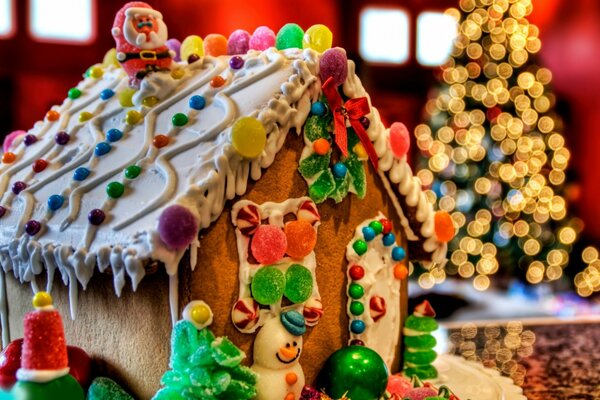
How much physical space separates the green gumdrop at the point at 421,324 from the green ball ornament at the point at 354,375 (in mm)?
429

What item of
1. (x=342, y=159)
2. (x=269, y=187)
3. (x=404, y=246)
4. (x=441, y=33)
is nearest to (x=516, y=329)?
(x=404, y=246)

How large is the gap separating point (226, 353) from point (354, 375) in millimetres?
434

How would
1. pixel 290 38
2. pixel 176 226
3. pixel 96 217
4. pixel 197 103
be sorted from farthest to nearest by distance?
pixel 290 38 < pixel 197 103 < pixel 96 217 < pixel 176 226

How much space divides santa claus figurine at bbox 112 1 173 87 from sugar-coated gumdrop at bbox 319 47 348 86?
0.54 meters

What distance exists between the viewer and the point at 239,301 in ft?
6.36

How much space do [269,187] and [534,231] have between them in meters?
4.39

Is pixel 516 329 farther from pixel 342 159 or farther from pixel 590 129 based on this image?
pixel 590 129

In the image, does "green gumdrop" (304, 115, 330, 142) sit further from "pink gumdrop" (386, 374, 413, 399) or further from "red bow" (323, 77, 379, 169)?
"pink gumdrop" (386, 374, 413, 399)

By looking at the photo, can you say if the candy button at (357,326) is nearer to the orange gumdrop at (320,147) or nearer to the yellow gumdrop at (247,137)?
the orange gumdrop at (320,147)

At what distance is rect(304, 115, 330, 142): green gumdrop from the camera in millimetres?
2123

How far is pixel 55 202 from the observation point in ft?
7.00

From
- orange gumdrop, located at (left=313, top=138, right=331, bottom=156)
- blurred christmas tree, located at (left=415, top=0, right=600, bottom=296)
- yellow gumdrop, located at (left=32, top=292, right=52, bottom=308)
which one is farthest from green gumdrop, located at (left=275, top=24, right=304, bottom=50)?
blurred christmas tree, located at (left=415, top=0, right=600, bottom=296)

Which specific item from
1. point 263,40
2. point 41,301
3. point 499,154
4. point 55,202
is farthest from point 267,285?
point 499,154

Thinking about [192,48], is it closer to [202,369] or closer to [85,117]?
[85,117]
